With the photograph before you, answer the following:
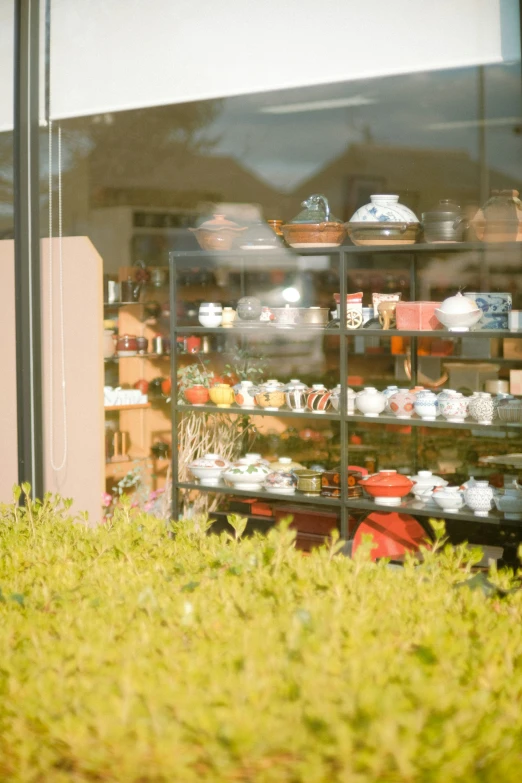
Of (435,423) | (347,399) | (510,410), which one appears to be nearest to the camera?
(510,410)

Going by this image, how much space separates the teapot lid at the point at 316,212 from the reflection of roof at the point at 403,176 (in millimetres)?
33

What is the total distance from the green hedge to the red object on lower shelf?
2430 millimetres

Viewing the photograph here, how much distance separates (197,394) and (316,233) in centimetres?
99

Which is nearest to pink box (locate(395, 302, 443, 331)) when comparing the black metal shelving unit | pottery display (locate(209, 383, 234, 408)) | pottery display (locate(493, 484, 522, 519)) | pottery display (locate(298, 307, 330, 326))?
the black metal shelving unit

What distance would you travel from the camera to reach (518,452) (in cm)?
386

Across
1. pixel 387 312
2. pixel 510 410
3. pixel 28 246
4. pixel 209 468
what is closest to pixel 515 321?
pixel 510 410

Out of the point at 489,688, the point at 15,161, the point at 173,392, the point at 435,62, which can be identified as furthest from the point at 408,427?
the point at 489,688

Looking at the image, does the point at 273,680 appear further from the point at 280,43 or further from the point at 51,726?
the point at 280,43

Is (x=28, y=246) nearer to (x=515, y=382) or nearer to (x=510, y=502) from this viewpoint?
(x=515, y=382)

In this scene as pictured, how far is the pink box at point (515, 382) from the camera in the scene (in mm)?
3855

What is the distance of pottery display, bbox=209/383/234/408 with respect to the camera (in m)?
4.59

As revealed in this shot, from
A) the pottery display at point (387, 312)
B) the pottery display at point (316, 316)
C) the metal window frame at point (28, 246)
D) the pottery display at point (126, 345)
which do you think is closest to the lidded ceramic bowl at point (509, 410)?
the pottery display at point (387, 312)

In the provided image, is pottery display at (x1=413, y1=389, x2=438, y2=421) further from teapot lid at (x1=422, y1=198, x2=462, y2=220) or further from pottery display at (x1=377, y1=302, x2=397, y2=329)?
teapot lid at (x1=422, y1=198, x2=462, y2=220)

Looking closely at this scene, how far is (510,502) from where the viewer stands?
3.71 m
